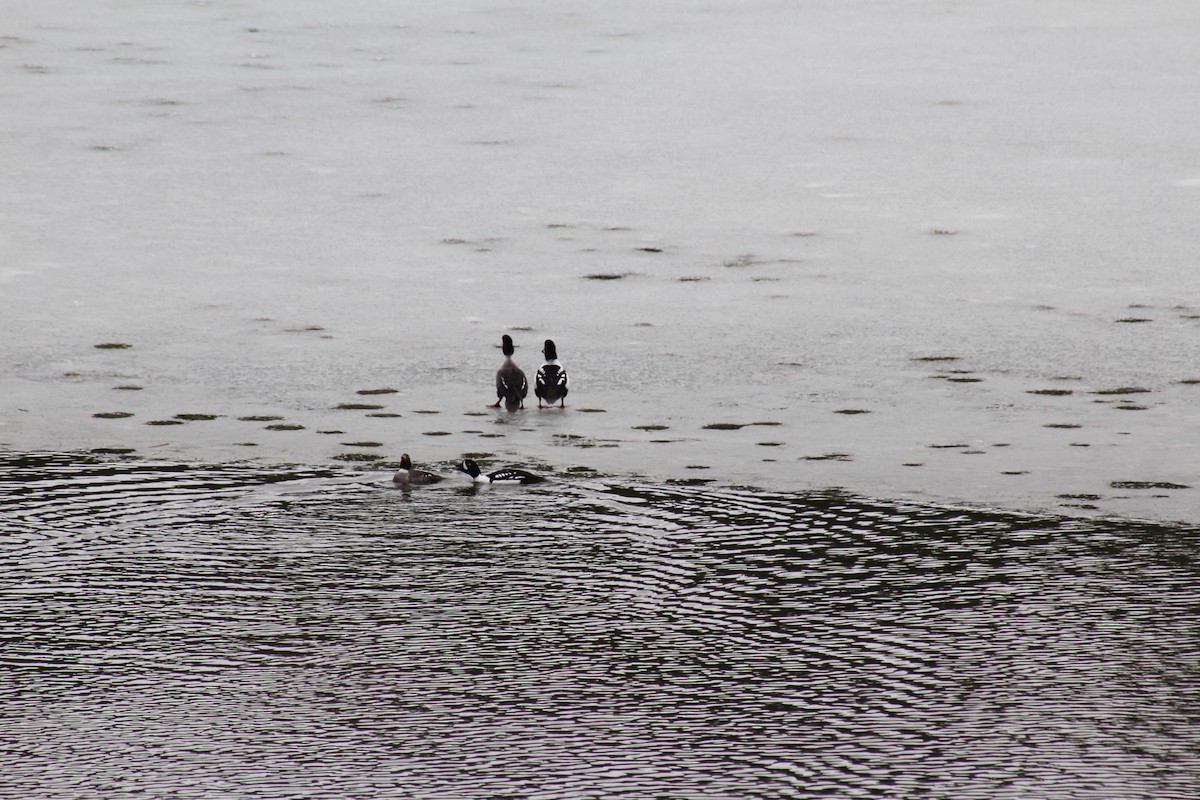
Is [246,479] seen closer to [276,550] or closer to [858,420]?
[276,550]

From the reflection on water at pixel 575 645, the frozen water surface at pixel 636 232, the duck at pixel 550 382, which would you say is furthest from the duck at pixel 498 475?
the duck at pixel 550 382

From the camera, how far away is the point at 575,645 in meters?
6.48

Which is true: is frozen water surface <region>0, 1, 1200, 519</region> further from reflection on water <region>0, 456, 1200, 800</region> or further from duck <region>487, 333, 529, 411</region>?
reflection on water <region>0, 456, 1200, 800</region>

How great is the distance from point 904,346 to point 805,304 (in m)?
1.02

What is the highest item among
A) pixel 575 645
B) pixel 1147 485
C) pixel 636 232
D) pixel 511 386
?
pixel 636 232

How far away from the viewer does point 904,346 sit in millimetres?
11195

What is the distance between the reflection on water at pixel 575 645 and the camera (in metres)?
5.50

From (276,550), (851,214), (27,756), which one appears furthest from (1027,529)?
(851,214)

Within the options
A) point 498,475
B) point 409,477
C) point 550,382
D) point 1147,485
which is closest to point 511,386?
point 550,382

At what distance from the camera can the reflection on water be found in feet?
18.0

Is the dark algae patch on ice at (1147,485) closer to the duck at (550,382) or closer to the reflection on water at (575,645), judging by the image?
the reflection on water at (575,645)

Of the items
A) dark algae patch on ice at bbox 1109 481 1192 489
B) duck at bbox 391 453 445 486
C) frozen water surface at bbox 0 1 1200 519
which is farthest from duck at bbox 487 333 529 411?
dark algae patch on ice at bbox 1109 481 1192 489

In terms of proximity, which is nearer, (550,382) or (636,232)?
(550,382)

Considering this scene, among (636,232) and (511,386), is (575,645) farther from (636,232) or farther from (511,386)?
(636,232)
